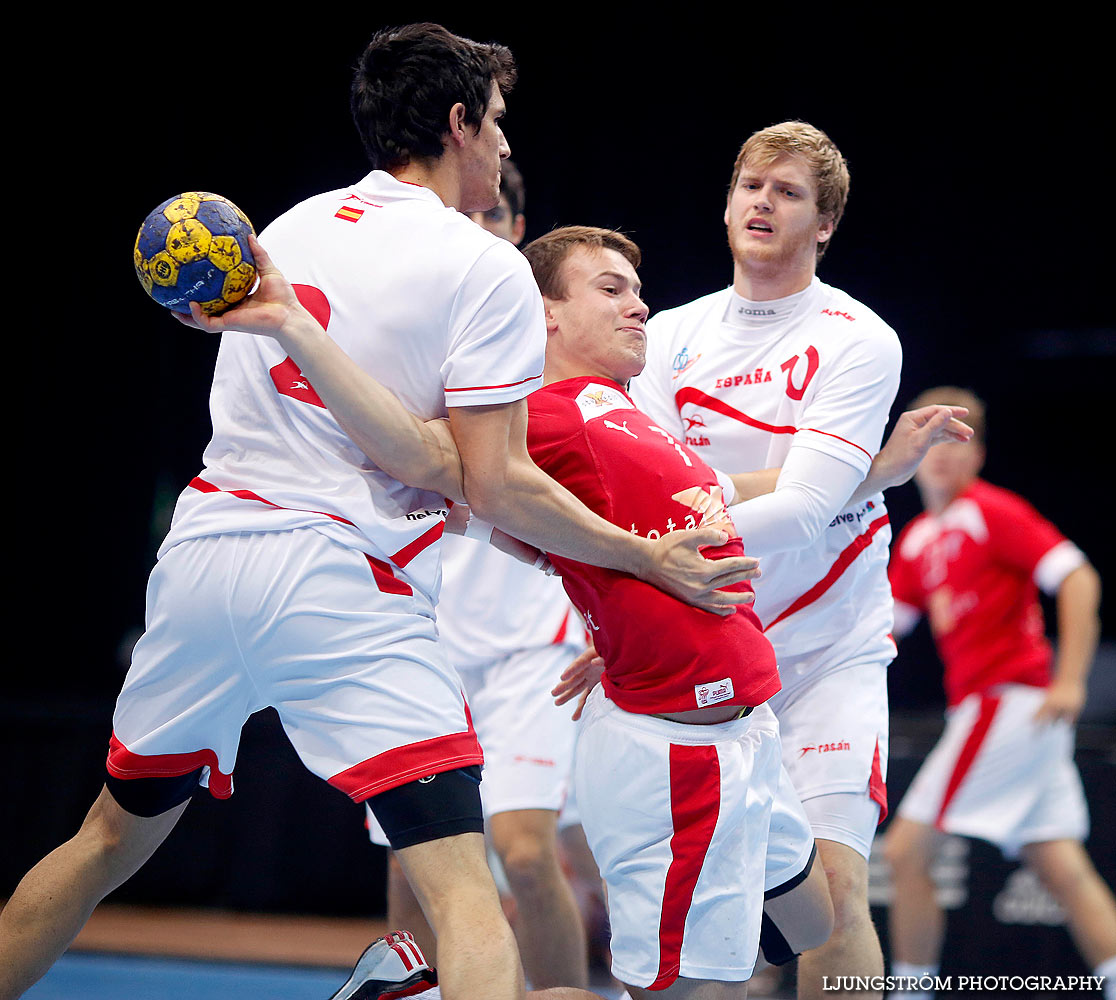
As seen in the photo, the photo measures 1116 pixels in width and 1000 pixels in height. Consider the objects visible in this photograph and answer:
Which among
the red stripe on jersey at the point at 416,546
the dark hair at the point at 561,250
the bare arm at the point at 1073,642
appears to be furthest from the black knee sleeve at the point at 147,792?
the bare arm at the point at 1073,642

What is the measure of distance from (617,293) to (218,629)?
3.54 ft

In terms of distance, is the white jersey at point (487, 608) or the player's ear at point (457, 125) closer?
the player's ear at point (457, 125)

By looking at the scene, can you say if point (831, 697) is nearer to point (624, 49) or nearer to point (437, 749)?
point (437, 749)

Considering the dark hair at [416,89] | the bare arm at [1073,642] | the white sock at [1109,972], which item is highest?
the dark hair at [416,89]

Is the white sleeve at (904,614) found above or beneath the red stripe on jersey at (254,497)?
beneath

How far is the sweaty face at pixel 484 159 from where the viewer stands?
256 cm

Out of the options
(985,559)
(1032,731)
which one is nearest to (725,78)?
(985,559)

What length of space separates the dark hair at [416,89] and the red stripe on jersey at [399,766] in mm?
1129

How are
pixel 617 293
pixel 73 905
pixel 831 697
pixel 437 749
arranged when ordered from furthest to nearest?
1. pixel 831 697
2. pixel 617 293
3. pixel 73 905
4. pixel 437 749

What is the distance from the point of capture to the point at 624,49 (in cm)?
734

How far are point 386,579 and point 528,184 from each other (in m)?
5.32

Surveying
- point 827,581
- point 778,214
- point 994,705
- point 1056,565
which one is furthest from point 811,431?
point 994,705

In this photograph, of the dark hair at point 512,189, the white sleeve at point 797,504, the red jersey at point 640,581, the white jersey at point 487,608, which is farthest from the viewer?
the dark hair at point 512,189

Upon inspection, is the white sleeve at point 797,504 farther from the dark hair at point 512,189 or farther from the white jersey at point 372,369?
the dark hair at point 512,189
